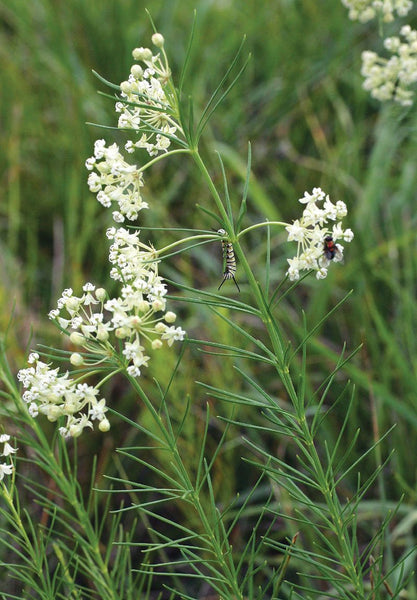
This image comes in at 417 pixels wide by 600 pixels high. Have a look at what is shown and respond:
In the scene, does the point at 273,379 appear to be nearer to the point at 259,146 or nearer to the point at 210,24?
the point at 259,146

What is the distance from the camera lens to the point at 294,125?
380 cm

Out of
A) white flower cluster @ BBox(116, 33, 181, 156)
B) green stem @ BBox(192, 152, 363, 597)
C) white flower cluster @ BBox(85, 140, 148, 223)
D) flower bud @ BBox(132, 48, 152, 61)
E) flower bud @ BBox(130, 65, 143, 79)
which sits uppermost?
flower bud @ BBox(132, 48, 152, 61)

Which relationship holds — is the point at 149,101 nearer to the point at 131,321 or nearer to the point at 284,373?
the point at 131,321

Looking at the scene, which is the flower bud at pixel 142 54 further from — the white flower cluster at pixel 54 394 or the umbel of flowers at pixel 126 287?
the white flower cluster at pixel 54 394

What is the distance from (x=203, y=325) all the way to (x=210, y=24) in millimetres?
2343

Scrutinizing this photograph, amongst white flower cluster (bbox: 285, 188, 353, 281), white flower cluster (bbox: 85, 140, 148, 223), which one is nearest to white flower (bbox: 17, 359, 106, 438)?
white flower cluster (bbox: 85, 140, 148, 223)

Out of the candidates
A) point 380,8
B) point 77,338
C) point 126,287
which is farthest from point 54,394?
point 380,8

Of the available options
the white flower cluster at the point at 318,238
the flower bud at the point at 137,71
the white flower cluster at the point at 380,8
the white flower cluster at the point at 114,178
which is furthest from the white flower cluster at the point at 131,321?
the white flower cluster at the point at 380,8

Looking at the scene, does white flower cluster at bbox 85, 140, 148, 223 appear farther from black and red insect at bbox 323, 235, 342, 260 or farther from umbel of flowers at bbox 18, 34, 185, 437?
black and red insect at bbox 323, 235, 342, 260

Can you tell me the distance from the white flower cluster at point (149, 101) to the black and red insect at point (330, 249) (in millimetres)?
334

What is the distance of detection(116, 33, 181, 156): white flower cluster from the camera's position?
1200 millimetres

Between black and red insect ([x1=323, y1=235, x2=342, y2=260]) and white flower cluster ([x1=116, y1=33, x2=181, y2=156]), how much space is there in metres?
0.33

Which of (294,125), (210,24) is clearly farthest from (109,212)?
(210,24)

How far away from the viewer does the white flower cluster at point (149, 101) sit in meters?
1.20
